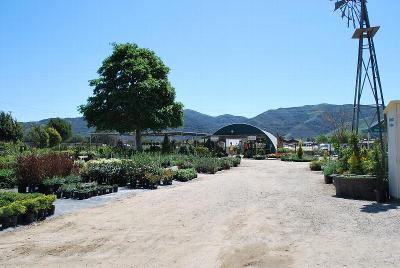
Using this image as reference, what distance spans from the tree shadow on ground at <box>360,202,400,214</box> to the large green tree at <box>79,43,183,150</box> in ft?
77.5

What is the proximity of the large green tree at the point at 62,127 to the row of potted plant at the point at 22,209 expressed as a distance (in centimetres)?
7352

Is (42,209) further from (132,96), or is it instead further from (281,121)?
(281,121)

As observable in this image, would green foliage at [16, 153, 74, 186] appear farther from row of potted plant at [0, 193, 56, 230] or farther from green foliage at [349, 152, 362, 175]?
green foliage at [349, 152, 362, 175]

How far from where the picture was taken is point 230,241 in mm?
7180

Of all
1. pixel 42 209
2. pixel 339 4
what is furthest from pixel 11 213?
pixel 339 4

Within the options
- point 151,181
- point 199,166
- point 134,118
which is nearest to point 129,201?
point 151,181

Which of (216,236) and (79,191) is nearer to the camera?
(216,236)

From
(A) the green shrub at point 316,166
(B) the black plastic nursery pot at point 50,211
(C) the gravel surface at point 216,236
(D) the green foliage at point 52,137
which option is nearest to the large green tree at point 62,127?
(D) the green foliage at point 52,137

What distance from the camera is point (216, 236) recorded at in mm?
7602

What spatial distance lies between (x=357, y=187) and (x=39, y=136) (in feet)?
178

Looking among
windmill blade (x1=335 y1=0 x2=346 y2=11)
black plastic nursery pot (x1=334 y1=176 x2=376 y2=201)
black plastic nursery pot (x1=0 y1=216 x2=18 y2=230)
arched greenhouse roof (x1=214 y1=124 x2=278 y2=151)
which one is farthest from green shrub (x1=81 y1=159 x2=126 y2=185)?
arched greenhouse roof (x1=214 y1=124 x2=278 y2=151)

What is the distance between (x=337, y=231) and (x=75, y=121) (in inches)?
6515

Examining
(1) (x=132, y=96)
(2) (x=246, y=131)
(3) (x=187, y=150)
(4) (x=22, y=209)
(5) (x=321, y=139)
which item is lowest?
(4) (x=22, y=209)

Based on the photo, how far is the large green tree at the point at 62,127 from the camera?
80.1 meters
